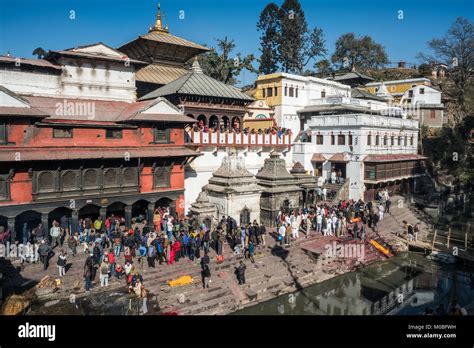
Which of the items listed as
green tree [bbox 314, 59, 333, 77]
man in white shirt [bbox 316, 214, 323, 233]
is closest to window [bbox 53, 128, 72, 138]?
man in white shirt [bbox 316, 214, 323, 233]

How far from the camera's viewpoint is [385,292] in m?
21.5

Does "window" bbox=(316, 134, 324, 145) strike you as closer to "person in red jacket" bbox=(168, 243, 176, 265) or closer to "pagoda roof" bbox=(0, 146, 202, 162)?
"pagoda roof" bbox=(0, 146, 202, 162)

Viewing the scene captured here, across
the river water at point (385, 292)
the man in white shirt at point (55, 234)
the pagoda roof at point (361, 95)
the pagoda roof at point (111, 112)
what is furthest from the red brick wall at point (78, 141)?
the pagoda roof at point (361, 95)

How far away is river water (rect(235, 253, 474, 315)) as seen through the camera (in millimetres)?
18938

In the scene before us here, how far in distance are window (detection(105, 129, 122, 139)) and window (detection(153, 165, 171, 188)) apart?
3208 millimetres

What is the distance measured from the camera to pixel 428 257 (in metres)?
26.9

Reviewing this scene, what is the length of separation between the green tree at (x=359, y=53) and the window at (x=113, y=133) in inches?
2414

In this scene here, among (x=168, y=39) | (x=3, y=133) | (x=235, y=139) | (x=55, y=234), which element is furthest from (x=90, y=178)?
(x=168, y=39)

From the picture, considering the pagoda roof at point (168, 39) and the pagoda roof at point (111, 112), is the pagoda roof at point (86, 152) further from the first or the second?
the pagoda roof at point (168, 39)

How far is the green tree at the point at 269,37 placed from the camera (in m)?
55.3

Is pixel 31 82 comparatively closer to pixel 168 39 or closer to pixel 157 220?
pixel 157 220

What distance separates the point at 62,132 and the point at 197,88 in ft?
41.4

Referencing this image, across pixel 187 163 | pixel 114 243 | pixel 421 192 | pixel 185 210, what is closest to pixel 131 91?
pixel 187 163
